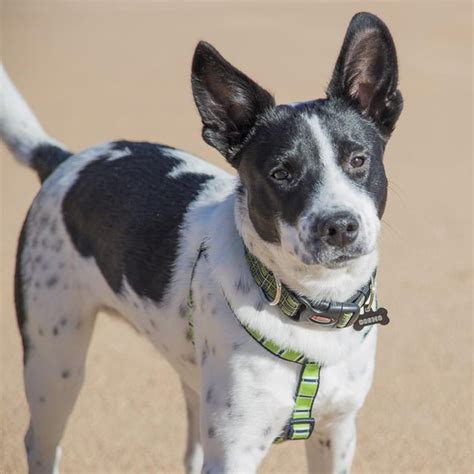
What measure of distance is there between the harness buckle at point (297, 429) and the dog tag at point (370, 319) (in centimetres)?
31

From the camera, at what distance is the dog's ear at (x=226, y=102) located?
331 centimetres

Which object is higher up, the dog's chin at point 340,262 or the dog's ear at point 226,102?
the dog's ear at point 226,102

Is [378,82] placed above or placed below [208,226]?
above

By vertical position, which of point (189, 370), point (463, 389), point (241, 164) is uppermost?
point (241, 164)

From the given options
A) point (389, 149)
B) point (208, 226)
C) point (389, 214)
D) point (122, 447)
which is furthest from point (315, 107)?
point (389, 149)

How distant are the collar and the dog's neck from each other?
0.07 feet

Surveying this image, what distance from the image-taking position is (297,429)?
328 cm

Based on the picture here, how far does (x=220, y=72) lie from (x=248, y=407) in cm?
100

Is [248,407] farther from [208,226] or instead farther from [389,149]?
[389,149]

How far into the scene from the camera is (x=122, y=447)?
15.9ft

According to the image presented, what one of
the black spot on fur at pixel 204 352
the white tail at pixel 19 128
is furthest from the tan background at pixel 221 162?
the white tail at pixel 19 128

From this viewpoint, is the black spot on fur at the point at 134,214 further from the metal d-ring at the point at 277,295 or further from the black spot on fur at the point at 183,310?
the metal d-ring at the point at 277,295

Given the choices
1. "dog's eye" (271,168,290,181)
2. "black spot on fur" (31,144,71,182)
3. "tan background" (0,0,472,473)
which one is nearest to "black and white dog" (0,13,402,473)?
"dog's eye" (271,168,290,181)

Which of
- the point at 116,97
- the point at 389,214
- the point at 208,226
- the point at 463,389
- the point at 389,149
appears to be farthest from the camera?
the point at 116,97
